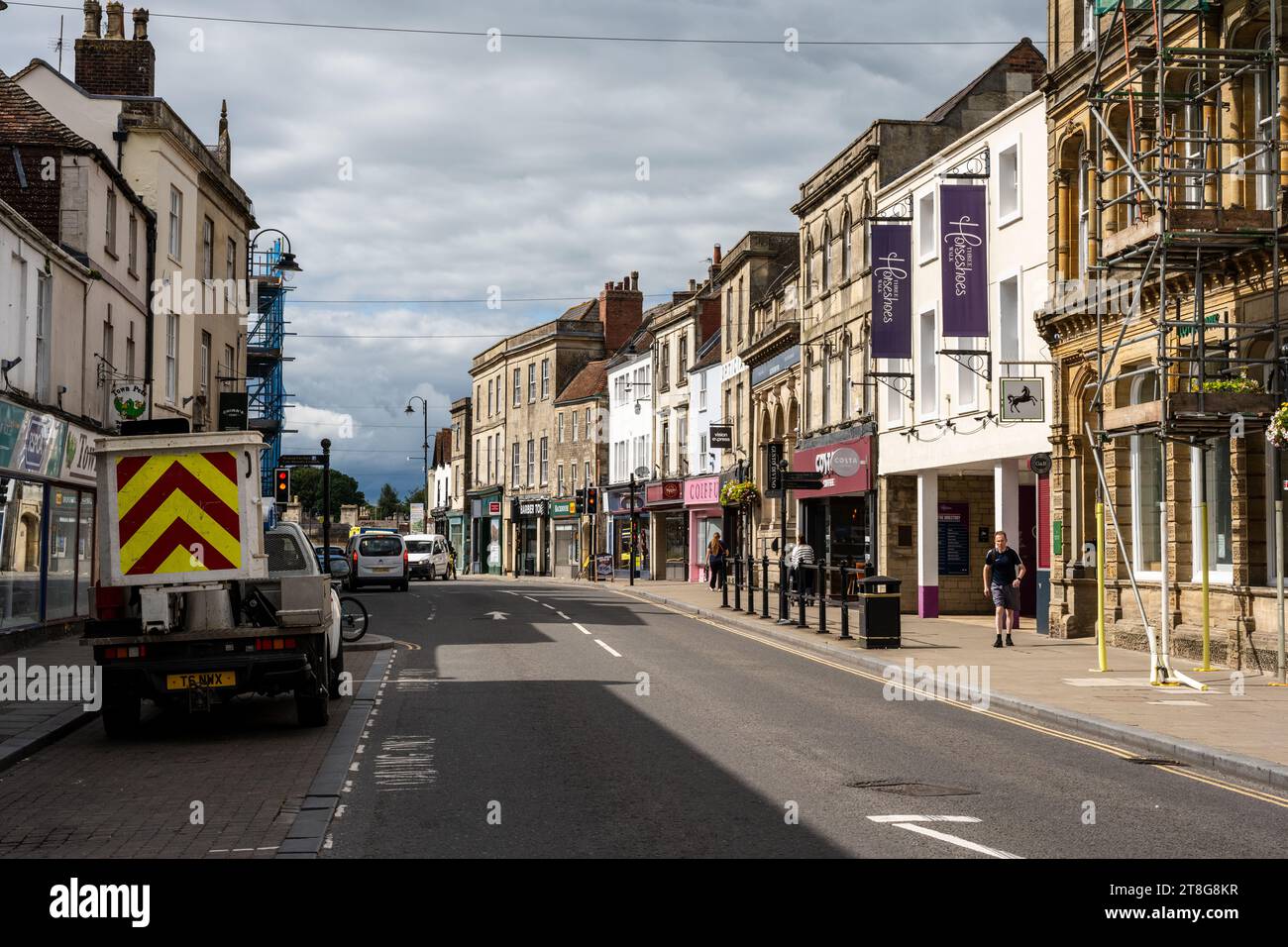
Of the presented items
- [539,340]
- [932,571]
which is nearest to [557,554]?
[539,340]

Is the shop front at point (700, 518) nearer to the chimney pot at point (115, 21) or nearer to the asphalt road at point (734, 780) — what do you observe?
the chimney pot at point (115, 21)

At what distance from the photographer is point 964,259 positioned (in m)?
26.8

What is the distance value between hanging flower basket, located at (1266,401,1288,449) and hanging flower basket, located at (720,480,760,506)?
29275mm

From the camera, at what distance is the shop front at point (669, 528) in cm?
5628

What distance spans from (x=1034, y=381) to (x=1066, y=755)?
43.9ft

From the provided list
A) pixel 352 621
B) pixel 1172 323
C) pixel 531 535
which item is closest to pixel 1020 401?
pixel 1172 323

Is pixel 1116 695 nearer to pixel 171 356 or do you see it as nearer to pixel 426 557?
pixel 171 356

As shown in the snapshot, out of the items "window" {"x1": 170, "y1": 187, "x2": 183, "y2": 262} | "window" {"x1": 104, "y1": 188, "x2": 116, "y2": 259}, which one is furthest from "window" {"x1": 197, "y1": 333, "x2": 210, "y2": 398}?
"window" {"x1": 104, "y1": 188, "x2": 116, "y2": 259}

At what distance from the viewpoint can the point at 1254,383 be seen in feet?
56.3

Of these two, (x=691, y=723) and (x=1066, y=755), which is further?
(x=691, y=723)

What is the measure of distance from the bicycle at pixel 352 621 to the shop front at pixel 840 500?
12060 mm

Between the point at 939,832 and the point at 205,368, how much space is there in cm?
3049

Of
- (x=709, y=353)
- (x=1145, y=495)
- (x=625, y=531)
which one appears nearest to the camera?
(x=1145, y=495)

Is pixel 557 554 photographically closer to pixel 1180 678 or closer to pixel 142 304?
pixel 142 304
